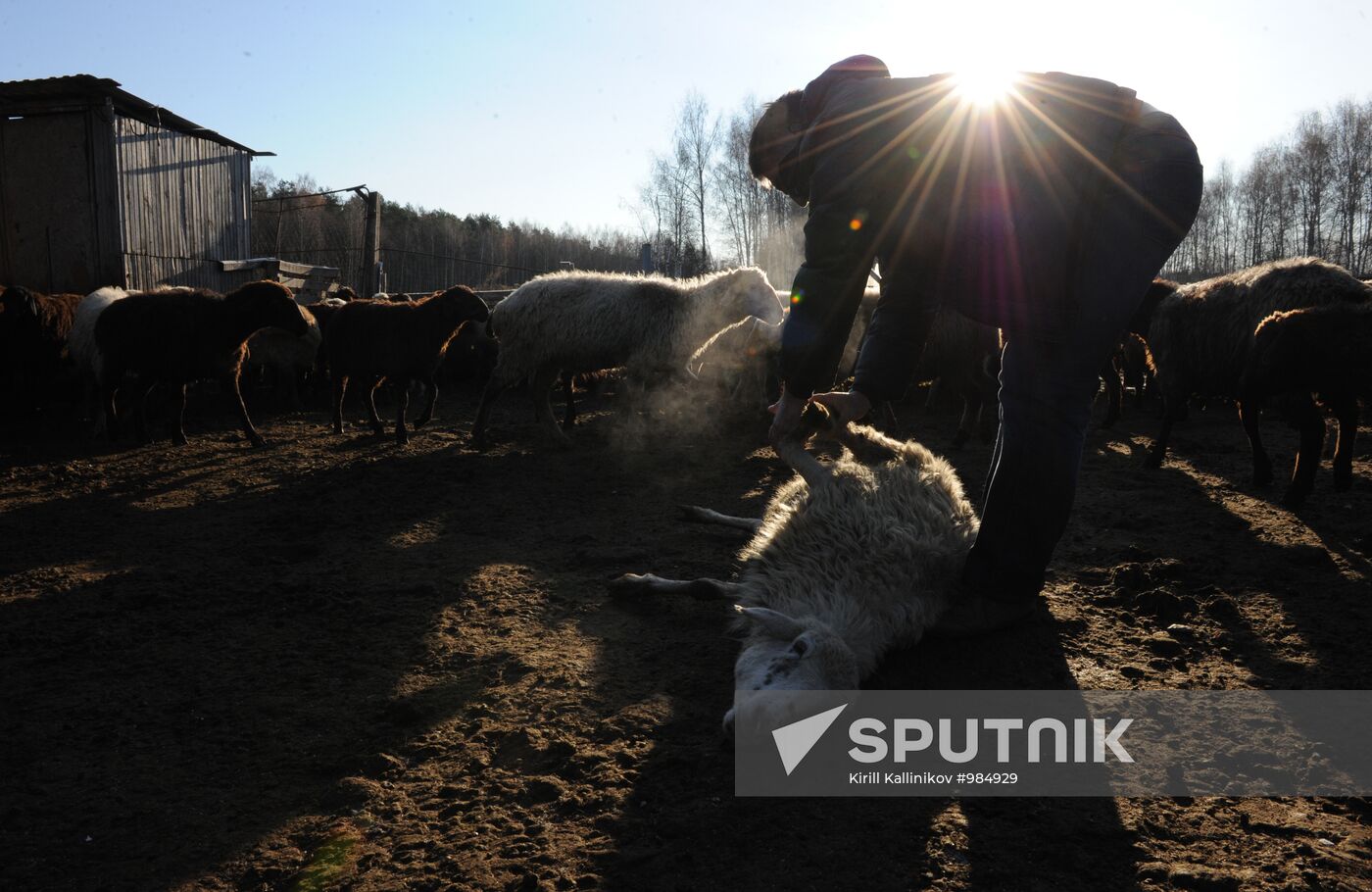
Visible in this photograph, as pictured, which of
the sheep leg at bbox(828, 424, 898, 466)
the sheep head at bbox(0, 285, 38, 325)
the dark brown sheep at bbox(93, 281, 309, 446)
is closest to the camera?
the sheep leg at bbox(828, 424, 898, 466)

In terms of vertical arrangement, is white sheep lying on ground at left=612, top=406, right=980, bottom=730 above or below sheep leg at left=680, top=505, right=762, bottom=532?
above

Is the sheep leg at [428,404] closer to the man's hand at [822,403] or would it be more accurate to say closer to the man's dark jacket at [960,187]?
the man's hand at [822,403]

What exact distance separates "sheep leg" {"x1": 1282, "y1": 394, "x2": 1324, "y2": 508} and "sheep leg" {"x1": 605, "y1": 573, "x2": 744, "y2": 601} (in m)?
4.43

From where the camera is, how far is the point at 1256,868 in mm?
2078

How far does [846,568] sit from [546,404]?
628 centimetres

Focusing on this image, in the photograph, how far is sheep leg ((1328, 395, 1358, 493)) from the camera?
5.75 meters

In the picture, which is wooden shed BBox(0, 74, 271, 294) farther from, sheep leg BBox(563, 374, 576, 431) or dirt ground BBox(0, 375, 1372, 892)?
dirt ground BBox(0, 375, 1372, 892)

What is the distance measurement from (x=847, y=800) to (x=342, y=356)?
913 cm

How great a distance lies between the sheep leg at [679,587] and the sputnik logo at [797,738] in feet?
3.33

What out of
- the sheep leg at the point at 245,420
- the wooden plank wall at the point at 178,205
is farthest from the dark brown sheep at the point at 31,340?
the wooden plank wall at the point at 178,205

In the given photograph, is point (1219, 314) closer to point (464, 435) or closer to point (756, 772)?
point (756, 772)

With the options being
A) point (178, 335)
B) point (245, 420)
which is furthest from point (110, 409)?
point (245, 420)

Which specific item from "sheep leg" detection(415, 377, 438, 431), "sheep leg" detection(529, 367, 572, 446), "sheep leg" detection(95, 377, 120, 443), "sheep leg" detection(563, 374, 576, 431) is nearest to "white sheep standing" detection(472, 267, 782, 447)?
"sheep leg" detection(529, 367, 572, 446)

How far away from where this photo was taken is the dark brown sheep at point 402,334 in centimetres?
965
